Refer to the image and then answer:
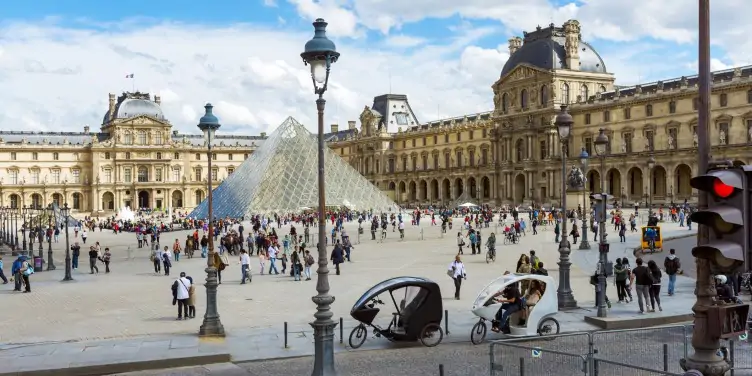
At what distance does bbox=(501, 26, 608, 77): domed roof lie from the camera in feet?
228

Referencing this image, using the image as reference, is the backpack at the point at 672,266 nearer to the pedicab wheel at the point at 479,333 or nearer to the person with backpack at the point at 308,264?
the pedicab wheel at the point at 479,333

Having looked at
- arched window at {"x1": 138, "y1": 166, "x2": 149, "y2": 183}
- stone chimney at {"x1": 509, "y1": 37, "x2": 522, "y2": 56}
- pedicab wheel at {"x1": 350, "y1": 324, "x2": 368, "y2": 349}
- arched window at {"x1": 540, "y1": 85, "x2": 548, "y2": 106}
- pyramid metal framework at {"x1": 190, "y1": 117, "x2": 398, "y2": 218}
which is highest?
stone chimney at {"x1": 509, "y1": 37, "x2": 522, "y2": 56}

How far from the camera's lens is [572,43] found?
228 ft

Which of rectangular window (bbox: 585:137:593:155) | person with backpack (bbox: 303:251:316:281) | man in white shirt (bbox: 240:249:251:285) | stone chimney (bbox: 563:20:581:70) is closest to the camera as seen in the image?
man in white shirt (bbox: 240:249:251:285)

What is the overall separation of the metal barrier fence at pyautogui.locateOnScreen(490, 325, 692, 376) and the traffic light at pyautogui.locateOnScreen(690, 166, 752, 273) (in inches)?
175

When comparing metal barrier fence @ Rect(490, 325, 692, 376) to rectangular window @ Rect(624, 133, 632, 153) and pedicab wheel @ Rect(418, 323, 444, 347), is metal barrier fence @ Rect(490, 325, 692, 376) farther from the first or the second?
rectangular window @ Rect(624, 133, 632, 153)

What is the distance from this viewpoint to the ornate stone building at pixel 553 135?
57500mm

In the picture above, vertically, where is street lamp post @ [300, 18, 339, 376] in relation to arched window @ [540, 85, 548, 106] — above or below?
below

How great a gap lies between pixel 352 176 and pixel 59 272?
34301 millimetres

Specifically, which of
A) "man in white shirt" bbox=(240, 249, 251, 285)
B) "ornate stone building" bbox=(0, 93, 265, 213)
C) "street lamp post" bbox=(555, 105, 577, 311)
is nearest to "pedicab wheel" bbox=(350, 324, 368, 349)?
"street lamp post" bbox=(555, 105, 577, 311)

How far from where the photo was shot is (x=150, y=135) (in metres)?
103

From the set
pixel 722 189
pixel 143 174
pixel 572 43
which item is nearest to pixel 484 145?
pixel 572 43

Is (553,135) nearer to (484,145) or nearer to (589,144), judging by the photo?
(589,144)

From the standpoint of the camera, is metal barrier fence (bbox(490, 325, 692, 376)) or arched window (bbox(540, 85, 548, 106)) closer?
metal barrier fence (bbox(490, 325, 692, 376))
